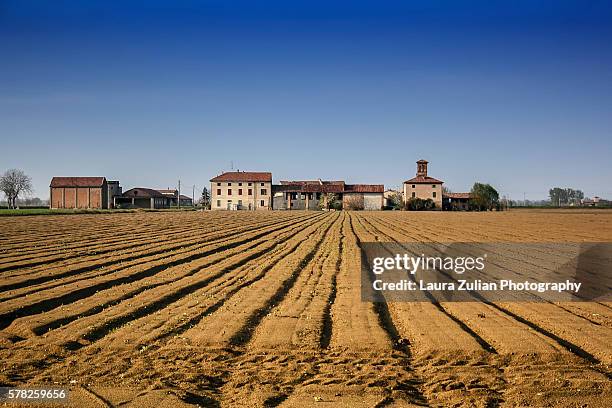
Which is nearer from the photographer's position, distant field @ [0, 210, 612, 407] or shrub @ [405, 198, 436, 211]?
distant field @ [0, 210, 612, 407]

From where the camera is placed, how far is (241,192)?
353 ft

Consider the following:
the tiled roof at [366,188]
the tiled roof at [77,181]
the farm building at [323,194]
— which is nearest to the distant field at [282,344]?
the farm building at [323,194]

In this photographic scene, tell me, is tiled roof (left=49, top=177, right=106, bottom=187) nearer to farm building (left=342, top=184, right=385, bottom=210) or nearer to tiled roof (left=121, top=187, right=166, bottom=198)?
tiled roof (left=121, top=187, right=166, bottom=198)

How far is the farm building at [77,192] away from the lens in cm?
10712

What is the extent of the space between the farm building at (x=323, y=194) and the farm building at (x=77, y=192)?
31430 mm

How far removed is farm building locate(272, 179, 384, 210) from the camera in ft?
355

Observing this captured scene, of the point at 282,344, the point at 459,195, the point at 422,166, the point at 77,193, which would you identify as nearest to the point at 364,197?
the point at 422,166

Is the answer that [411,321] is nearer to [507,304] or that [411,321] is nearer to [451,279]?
[507,304]

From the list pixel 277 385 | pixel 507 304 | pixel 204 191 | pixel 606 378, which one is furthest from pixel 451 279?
pixel 204 191

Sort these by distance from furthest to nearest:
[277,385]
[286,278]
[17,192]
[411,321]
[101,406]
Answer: [17,192] → [286,278] → [411,321] → [277,385] → [101,406]

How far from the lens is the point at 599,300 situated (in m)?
12.5

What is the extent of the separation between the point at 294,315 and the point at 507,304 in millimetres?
4483

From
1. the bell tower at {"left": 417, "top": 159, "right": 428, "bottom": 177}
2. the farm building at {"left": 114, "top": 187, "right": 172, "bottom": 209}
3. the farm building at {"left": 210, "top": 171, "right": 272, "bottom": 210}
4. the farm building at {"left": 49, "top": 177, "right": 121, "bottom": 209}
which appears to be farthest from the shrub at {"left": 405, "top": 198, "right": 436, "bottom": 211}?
the farm building at {"left": 49, "top": 177, "right": 121, "bottom": 209}

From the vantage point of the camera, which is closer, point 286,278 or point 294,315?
point 294,315
